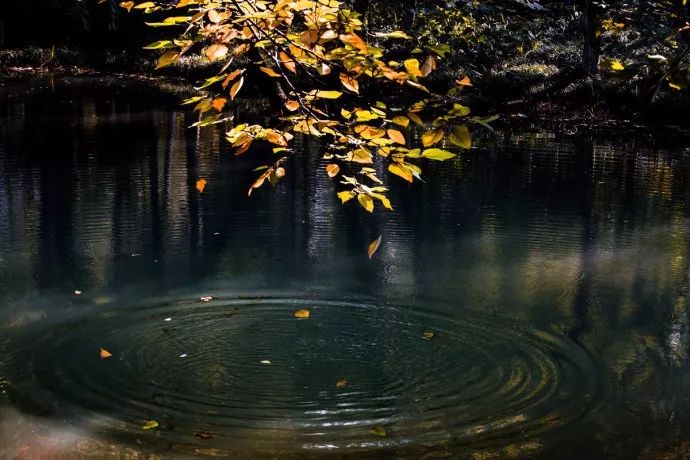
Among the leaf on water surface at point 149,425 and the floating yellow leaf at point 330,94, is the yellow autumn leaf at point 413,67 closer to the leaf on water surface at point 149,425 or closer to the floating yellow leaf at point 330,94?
the floating yellow leaf at point 330,94

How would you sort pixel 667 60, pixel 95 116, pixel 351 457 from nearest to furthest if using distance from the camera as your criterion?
pixel 667 60, pixel 351 457, pixel 95 116

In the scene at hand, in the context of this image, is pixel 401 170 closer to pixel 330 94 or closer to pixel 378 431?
pixel 330 94

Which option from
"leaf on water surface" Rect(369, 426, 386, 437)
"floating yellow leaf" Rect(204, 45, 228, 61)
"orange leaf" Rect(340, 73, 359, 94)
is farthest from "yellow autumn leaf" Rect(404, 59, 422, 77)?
"leaf on water surface" Rect(369, 426, 386, 437)

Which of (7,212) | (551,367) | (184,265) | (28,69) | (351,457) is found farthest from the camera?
(28,69)

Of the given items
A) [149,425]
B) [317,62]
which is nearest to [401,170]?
[317,62]

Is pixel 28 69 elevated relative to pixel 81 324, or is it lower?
elevated

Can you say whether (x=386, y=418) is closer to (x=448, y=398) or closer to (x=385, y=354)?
(x=448, y=398)

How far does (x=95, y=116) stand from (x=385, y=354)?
50.5 feet

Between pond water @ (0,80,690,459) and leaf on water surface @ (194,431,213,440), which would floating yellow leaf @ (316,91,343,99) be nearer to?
pond water @ (0,80,690,459)

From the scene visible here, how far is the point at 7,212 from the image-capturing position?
9.48 metres

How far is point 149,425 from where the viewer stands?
458cm

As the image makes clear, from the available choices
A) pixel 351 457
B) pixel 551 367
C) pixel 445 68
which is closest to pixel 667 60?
pixel 351 457

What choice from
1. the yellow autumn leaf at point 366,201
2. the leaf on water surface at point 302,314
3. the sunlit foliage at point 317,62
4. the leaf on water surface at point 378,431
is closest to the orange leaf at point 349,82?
the sunlit foliage at point 317,62

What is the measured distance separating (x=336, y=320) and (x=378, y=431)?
176 centimetres
